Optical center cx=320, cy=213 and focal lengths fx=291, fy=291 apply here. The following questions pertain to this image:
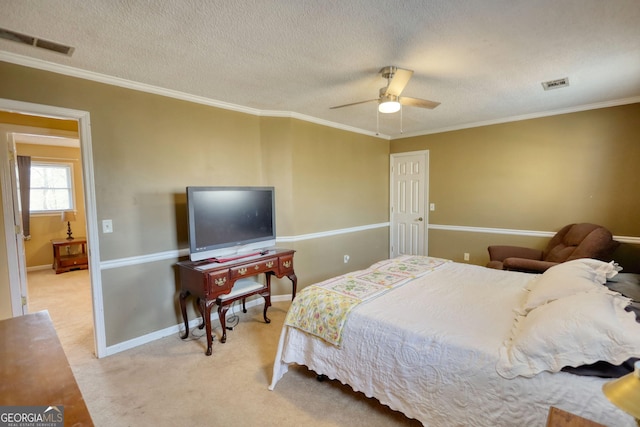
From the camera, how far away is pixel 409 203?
5211 millimetres

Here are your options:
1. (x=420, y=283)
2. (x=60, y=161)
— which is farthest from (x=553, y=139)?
(x=60, y=161)

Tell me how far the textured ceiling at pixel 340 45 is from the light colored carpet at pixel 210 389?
2.45m

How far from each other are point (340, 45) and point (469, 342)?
2012 mm

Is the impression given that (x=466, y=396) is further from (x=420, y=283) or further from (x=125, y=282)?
(x=125, y=282)

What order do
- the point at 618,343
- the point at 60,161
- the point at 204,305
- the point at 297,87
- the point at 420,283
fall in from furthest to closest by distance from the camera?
1. the point at 60,161
2. the point at 297,87
3. the point at 204,305
4. the point at 420,283
5. the point at 618,343

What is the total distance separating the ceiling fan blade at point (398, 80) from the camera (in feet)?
7.18

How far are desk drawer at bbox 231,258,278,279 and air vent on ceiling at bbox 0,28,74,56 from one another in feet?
6.78

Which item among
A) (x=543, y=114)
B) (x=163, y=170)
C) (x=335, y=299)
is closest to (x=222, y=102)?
(x=163, y=170)

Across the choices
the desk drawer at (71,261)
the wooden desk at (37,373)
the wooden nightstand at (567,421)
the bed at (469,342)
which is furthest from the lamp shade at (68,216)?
the wooden nightstand at (567,421)

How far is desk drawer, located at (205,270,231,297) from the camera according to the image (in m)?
2.57

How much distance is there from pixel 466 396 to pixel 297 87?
2729mm

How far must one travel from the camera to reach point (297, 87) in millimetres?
2850

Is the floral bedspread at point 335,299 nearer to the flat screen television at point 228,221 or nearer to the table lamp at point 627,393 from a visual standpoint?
the flat screen television at point 228,221

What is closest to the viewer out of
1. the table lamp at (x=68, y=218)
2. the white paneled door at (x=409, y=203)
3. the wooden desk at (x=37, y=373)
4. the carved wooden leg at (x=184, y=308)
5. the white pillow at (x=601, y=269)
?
the wooden desk at (x=37, y=373)
